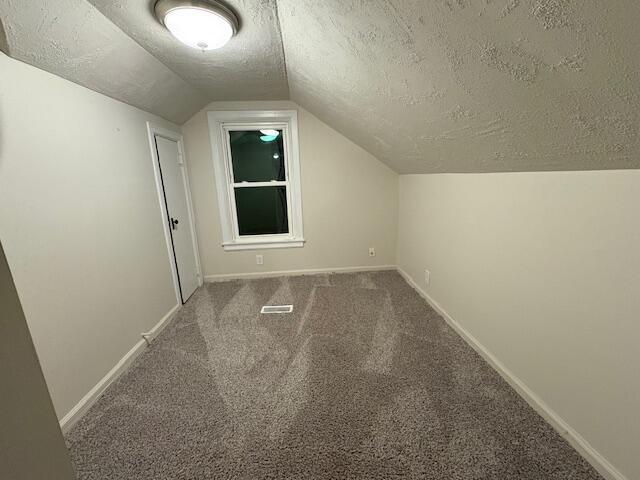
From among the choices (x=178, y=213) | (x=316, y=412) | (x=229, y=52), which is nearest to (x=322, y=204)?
(x=178, y=213)

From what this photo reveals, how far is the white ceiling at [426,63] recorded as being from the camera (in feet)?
2.05

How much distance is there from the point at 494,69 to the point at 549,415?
1596 mm

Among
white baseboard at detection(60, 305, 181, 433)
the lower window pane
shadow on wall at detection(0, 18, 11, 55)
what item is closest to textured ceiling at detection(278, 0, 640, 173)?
shadow on wall at detection(0, 18, 11, 55)

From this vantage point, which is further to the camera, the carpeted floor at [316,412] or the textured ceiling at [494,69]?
the carpeted floor at [316,412]

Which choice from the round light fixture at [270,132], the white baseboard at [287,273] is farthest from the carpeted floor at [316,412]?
the round light fixture at [270,132]

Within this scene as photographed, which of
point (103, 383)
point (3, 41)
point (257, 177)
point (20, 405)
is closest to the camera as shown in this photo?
point (20, 405)

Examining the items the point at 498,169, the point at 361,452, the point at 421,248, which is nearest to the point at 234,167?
the point at 421,248

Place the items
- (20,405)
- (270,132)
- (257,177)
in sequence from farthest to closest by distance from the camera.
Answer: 1. (257,177)
2. (270,132)
3. (20,405)

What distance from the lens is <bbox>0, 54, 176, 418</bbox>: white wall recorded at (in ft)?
3.81

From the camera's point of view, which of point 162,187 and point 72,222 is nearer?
point 72,222

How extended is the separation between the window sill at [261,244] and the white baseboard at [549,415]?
6.31 ft

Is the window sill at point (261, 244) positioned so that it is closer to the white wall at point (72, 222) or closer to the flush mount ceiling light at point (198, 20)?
the white wall at point (72, 222)

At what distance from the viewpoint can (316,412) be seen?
1.37m

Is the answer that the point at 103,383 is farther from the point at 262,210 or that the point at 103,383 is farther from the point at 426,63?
the point at 426,63
